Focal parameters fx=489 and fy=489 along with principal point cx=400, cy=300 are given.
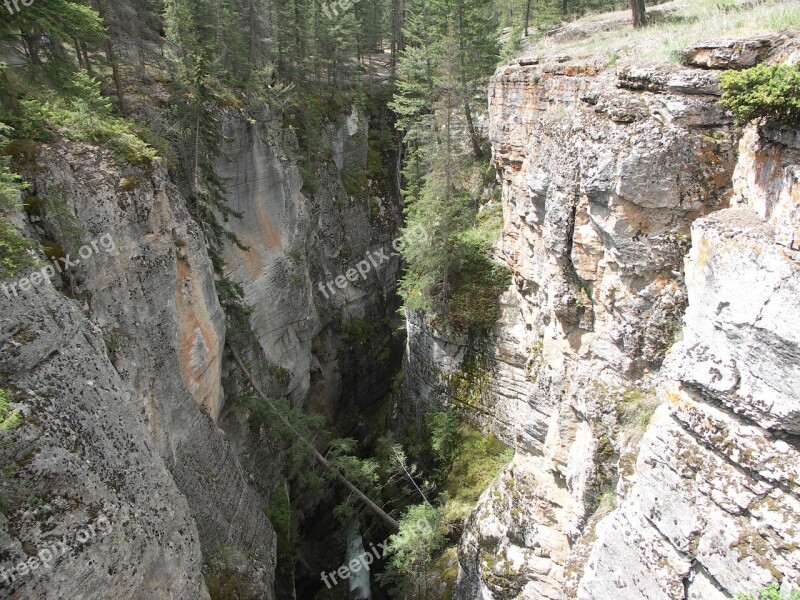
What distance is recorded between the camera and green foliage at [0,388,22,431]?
6676 millimetres

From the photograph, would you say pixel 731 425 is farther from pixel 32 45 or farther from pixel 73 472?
pixel 32 45

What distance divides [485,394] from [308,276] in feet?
36.4

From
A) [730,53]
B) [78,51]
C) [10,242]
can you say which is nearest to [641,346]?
[730,53]

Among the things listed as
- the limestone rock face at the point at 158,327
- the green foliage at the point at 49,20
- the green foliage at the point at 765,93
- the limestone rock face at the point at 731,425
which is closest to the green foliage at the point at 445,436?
the limestone rock face at the point at 158,327

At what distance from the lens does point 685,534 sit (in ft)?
24.6

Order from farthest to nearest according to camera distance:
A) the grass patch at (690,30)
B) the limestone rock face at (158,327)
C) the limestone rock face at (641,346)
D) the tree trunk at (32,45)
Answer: the tree trunk at (32,45) → the limestone rock face at (158,327) → the grass patch at (690,30) → the limestone rock face at (641,346)

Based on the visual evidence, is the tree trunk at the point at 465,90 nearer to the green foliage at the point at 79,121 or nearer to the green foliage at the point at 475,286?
the green foliage at the point at 475,286

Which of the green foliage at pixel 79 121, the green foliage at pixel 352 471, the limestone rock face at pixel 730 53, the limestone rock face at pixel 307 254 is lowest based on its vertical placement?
the green foliage at pixel 352 471

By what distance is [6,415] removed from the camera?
7098 millimetres

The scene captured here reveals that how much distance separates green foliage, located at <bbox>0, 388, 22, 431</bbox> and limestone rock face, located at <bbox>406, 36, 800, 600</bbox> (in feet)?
32.0

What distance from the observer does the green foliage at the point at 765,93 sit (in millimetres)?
6965

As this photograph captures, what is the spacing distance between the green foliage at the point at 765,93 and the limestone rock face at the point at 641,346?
1.25ft

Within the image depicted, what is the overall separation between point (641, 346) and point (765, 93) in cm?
569

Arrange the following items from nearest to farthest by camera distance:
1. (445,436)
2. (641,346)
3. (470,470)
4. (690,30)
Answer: (641,346), (690,30), (470,470), (445,436)
